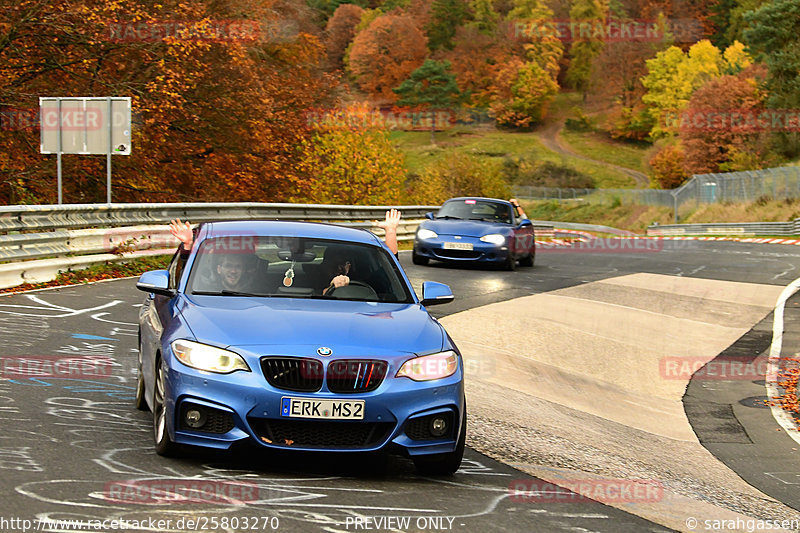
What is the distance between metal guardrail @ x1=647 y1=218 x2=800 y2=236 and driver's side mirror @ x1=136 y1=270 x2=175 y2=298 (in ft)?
145

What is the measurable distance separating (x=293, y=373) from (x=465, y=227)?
16.3 meters

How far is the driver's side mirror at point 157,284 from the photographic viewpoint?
22.7ft

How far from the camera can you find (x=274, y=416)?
18.6 feet

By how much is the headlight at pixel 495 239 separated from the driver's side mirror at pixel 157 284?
14673 millimetres

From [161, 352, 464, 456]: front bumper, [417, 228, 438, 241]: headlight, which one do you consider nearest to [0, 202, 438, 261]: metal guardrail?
[417, 228, 438, 241]: headlight

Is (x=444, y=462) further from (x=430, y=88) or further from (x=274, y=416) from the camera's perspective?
(x=430, y=88)

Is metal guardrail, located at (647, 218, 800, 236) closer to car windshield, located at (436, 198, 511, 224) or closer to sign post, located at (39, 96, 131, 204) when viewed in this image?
car windshield, located at (436, 198, 511, 224)

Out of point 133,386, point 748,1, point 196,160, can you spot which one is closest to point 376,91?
point 748,1

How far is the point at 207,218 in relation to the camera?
71.6 ft

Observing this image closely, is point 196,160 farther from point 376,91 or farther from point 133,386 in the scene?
point 376,91

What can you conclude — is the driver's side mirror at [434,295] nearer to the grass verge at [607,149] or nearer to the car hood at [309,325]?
the car hood at [309,325]

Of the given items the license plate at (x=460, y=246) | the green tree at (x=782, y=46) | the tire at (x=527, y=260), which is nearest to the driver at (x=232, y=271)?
the license plate at (x=460, y=246)

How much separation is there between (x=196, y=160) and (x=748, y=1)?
146663 millimetres

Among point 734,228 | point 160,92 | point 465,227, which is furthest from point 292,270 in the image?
point 734,228
